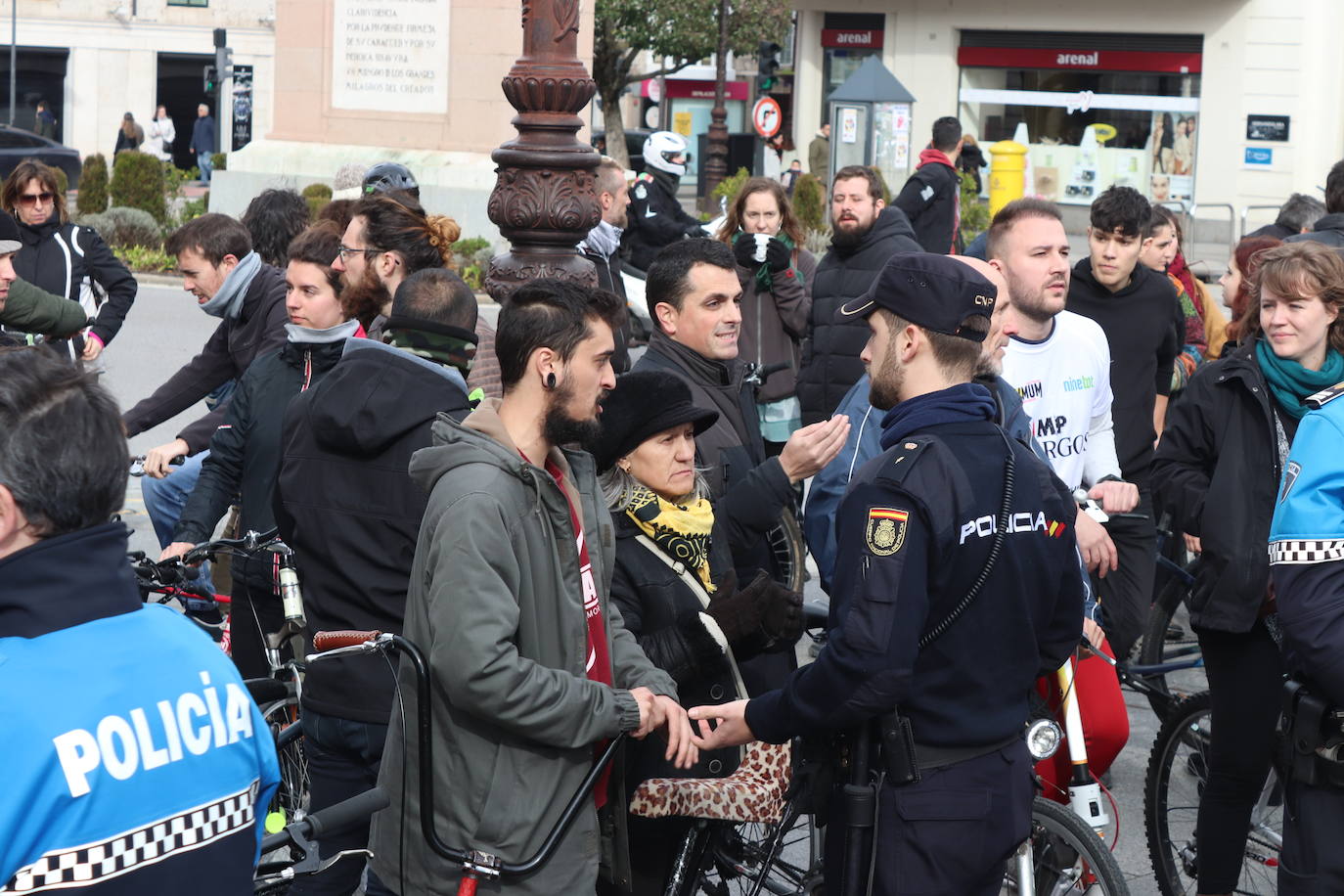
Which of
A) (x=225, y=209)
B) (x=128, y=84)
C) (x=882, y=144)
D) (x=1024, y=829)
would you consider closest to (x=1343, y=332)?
(x=1024, y=829)

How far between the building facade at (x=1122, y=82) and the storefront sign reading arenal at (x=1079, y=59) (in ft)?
0.10

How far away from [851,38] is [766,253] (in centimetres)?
3066

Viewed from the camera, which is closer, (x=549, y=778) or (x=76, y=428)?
(x=76, y=428)

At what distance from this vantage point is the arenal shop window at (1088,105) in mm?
33875

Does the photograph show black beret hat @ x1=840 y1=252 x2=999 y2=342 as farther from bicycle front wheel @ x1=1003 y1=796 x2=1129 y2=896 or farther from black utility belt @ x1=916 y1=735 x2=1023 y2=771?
bicycle front wheel @ x1=1003 y1=796 x2=1129 y2=896

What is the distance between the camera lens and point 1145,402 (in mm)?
6996

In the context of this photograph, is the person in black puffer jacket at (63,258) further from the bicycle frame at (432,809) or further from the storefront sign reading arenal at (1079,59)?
the storefront sign reading arenal at (1079,59)

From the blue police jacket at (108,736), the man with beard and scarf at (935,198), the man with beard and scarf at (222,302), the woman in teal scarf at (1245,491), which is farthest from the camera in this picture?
the man with beard and scarf at (935,198)

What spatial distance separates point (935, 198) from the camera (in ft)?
42.0

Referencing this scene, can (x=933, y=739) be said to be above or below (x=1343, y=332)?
below

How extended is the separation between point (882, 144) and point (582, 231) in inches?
892

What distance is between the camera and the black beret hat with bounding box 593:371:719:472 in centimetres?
427

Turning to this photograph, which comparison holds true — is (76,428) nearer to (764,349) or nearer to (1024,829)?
(1024,829)

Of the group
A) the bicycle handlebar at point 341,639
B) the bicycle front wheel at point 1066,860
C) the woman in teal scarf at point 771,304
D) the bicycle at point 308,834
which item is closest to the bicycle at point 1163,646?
the woman in teal scarf at point 771,304
